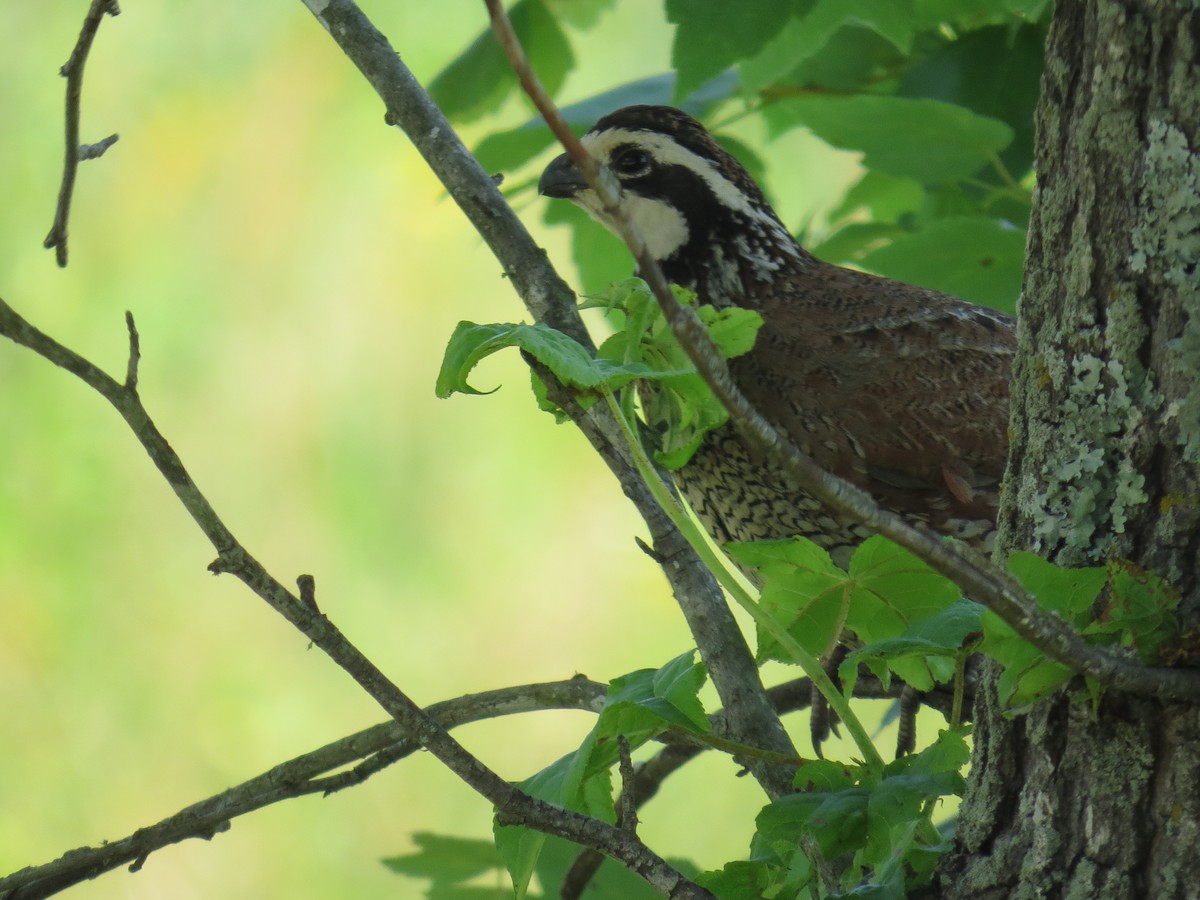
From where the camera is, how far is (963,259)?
1.52m

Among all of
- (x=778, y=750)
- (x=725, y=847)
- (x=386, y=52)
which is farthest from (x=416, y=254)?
(x=778, y=750)

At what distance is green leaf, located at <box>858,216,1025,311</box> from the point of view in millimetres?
1485

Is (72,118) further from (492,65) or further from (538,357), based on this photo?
(492,65)

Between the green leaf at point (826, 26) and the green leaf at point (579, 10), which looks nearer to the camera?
the green leaf at point (826, 26)

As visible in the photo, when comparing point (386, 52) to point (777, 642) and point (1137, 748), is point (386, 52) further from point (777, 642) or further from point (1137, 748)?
point (1137, 748)

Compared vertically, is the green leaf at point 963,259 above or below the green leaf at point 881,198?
below

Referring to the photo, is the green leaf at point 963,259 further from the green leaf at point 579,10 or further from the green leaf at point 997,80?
the green leaf at point 579,10

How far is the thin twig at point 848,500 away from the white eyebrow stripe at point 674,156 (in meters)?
1.13

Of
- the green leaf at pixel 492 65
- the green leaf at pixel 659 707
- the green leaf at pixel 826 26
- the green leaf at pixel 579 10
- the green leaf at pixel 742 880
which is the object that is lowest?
the green leaf at pixel 742 880

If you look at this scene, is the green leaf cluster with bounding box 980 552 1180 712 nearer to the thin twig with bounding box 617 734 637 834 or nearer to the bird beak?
the thin twig with bounding box 617 734 637 834

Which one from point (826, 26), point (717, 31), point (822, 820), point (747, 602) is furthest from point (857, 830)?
point (826, 26)

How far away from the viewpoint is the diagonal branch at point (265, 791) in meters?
1.04

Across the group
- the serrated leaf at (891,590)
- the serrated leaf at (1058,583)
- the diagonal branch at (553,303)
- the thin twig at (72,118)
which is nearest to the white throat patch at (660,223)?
the diagonal branch at (553,303)

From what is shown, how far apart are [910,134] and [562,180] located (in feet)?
1.42
